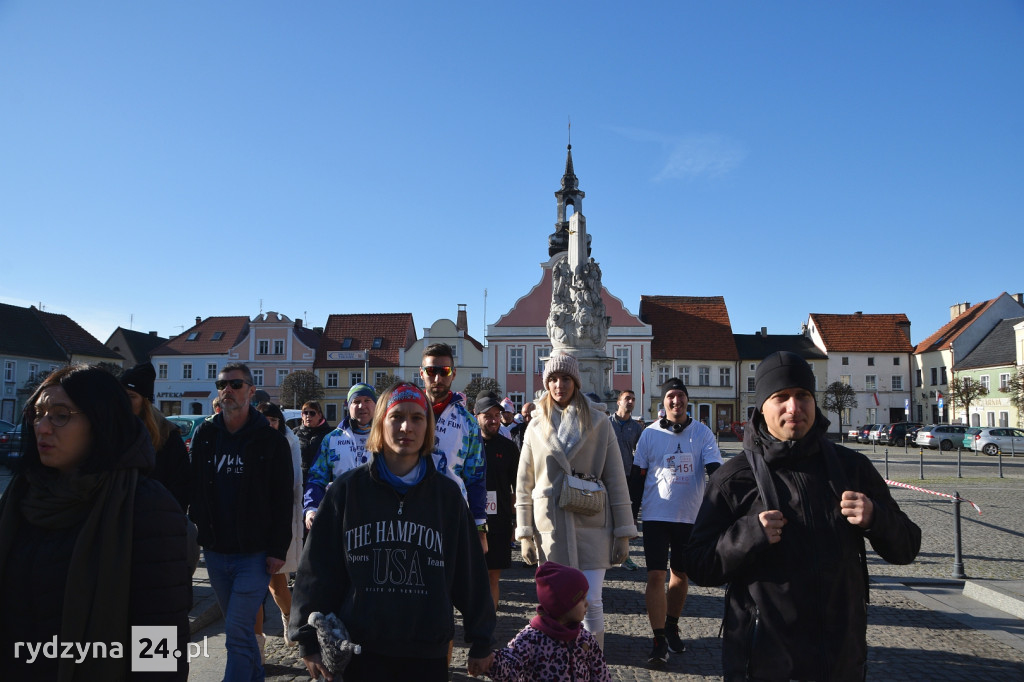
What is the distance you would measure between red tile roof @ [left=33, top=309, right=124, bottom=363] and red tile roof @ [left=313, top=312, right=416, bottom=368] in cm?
1742

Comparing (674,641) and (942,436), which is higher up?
(674,641)

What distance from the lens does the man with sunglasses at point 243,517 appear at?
14.4ft

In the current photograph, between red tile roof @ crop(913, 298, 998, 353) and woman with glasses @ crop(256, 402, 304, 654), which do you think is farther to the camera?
red tile roof @ crop(913, 298, 998, 353)

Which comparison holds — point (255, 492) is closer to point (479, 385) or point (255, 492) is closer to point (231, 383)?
point (231, 383)

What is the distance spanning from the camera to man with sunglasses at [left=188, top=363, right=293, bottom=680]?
173 inches

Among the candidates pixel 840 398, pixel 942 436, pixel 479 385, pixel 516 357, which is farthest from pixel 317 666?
pixel 840 398

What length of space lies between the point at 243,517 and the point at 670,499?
3.27m

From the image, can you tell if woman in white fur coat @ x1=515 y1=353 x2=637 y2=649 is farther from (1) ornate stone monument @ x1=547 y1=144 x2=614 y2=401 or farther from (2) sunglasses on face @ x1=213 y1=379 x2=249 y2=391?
(1) ornate stone monument @ x1=547 y1=144 x2=614 y2=401

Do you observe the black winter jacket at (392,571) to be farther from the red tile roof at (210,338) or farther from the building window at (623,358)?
the red tile roof at (210,338)

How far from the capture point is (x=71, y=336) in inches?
2295

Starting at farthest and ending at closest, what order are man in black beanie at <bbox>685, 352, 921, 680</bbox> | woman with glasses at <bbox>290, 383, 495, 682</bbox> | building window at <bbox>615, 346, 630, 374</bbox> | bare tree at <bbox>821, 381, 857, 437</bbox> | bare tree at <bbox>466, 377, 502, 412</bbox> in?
building window at <bbox>615, 346, 630, 374</bbox> < bare tree at <bbox>821, 381, 857, 437</bbox> < bare tree at <bbox>466, 377, 502, 412</bbox> < woman with glasses at <bbox>290, 383, 495, 682</bbox> < man in black beanie at <bbox>685, 352, 921, 680</bbox>

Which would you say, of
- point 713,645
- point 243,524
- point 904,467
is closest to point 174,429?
point 243,524

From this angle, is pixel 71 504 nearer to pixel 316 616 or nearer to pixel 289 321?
pixel 316 616

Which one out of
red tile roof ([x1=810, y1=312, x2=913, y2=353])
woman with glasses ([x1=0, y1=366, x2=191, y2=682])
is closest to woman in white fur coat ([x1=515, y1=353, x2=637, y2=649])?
woman with glasses ([x1=0, y1=366, x2=191, y2=682])
